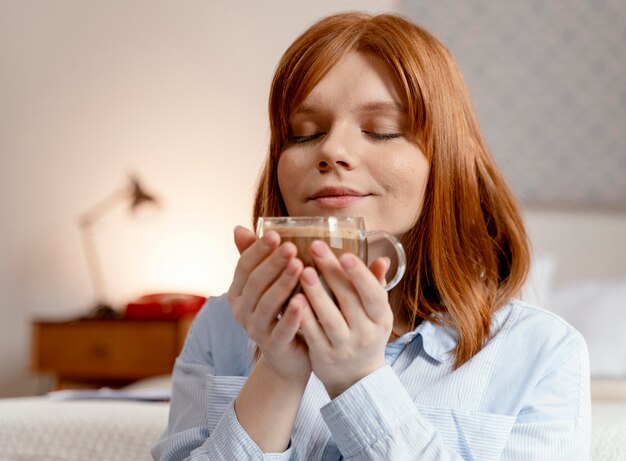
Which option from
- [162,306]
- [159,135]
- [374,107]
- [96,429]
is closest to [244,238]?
[374,107]

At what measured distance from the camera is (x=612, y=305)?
2.67 m

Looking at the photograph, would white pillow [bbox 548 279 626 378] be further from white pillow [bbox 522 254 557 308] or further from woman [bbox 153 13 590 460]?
woman [bbox 153 13 590 460]

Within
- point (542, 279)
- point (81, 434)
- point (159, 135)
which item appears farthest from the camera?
point (159, 135)

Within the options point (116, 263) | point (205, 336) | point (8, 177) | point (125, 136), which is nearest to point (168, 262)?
point (116, 263)

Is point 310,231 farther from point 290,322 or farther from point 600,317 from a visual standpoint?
point 600,317

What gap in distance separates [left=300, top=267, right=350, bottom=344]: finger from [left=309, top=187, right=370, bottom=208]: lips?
0.24 meters

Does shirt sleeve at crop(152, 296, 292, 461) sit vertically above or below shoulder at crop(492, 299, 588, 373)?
below

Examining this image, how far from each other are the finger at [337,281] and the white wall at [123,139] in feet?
9.86

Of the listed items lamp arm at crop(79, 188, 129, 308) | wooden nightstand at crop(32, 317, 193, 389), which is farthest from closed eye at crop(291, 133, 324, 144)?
lamp arm at crop(79, 188, 129, 308)

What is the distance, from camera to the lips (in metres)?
1.14

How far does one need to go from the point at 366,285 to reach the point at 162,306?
2827 millimetres

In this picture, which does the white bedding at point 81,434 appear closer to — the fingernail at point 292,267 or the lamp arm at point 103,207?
the fingernail at point 292,267

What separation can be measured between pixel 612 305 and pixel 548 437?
1.67 m

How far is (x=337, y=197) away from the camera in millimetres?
1141
